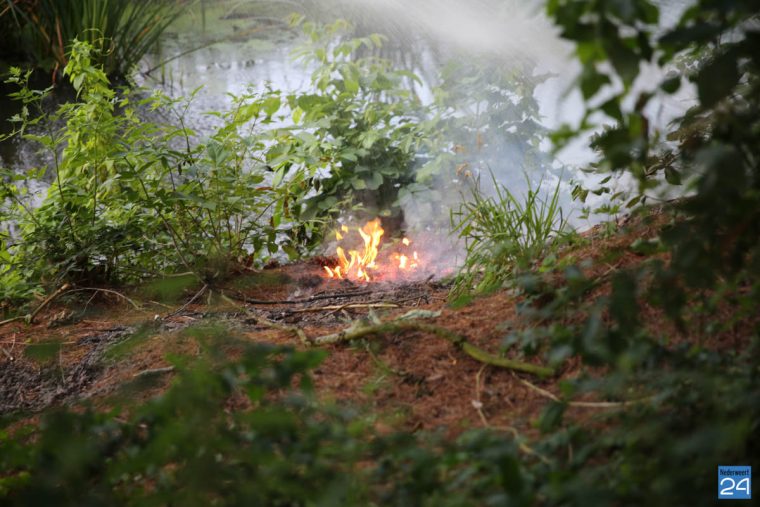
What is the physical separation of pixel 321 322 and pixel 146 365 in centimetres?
71

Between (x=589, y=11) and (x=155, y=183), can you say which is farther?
(x=155, y=183)

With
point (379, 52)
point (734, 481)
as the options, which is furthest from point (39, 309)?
point (379, 52)

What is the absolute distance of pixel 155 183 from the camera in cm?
322

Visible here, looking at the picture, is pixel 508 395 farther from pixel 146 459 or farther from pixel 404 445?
pixel 146 459

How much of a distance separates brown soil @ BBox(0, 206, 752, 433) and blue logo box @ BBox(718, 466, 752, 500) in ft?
1.42

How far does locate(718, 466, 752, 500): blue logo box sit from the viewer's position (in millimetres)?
1099

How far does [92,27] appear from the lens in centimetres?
529

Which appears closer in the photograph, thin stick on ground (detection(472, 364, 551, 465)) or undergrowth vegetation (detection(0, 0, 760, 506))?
undergrowth vegetation (detection(0, 0, 760, 506))

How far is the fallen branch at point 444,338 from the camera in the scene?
178 cm

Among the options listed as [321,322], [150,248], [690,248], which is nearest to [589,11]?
[690,248]

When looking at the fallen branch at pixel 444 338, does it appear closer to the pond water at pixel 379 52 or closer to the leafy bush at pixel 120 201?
the leafy bush at pixel 120 201

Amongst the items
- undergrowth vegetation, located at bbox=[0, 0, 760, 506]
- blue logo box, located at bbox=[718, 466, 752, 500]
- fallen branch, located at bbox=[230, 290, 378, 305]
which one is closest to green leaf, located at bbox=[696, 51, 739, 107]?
undergrowth vegetation, located at bbox=[0, 0, 760, 506]

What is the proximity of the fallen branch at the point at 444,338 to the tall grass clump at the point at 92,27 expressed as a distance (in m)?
3.54

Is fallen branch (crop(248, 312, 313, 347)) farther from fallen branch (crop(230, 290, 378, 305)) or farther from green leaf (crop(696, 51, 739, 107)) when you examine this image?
green leaf (crop(696, 51, 739, 107))
